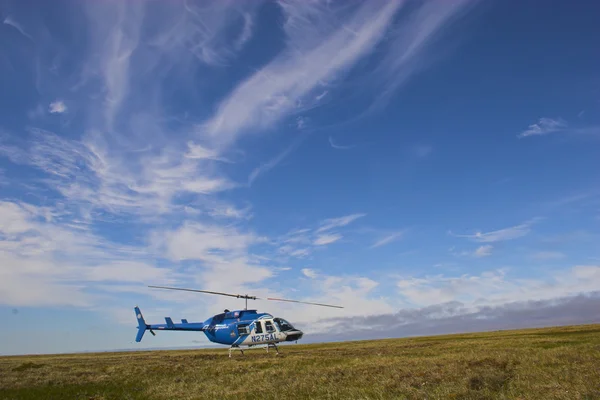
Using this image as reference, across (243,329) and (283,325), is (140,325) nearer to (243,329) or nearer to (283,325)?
(243,329)

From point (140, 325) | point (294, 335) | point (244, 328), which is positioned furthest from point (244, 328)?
point (140, 325)

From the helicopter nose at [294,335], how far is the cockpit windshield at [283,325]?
513 mm

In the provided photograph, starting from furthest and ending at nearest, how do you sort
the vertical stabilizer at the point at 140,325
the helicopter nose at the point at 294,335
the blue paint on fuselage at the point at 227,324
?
the vertical stabilizer at the point at 140,325 < the blue paint on fuselage at the point at 227,324 < the helicopter nose at the point at 294,335

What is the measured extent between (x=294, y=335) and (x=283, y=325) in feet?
4.91

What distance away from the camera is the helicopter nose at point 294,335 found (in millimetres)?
39494

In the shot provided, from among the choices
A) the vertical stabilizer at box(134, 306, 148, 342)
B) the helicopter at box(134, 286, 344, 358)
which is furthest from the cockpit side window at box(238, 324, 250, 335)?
the vertical stabilizer at box(134, 306, 148, 342)

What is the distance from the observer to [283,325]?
40.0m

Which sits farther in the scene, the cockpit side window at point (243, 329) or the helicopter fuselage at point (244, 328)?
the cockpit side window at point (243, 329)

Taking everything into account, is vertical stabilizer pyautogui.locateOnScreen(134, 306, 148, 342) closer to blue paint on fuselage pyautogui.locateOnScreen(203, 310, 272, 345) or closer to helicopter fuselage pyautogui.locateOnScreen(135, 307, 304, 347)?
helicopter fuselage pyautogui.locateOnScreen(135, 307, 304, 347)

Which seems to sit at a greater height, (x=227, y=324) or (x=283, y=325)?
(x=227, y=324)

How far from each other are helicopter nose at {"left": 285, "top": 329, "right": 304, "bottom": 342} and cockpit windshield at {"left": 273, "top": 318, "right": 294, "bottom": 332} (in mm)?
513

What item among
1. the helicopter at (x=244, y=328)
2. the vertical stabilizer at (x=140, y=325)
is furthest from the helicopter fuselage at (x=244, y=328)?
the vertical stabilizer at (x=140, y=325)

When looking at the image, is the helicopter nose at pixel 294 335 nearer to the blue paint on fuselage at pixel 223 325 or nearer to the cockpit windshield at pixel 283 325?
the cockpit windshield at pixel 283 325

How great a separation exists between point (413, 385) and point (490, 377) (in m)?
3.02
